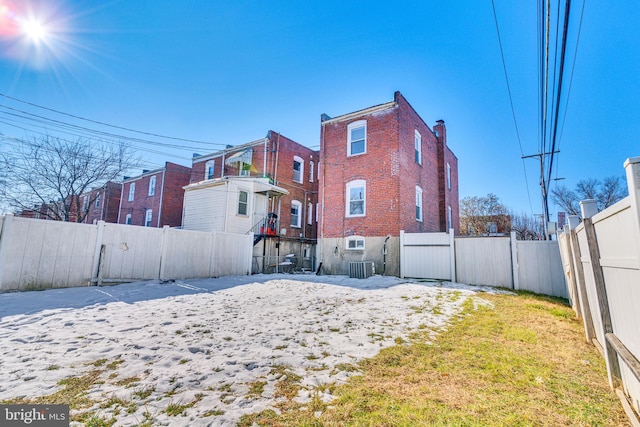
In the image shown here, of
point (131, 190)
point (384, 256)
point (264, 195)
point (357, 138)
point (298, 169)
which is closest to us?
point (384, 256)

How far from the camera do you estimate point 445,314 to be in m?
5.83

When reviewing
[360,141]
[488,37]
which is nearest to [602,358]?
[488,37]

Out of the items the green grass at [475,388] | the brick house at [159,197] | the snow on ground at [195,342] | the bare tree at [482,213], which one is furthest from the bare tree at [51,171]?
the bare tree at [482,213]

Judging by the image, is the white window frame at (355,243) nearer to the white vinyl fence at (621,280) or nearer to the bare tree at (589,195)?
the white vinyl fence at (621,280)

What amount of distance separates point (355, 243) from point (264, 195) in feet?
25.0

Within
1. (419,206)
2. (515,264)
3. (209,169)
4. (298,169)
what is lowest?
(515,264)

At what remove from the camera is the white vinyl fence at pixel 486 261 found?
916 centimetres

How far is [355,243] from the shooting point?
13.7 metres

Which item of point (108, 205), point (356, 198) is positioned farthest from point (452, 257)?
point (108, 205)

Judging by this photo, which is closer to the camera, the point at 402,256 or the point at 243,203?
the point at 402,256

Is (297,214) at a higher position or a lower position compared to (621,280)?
higher

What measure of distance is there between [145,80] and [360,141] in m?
10.1

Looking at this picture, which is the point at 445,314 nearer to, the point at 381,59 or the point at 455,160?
the point at 381,59

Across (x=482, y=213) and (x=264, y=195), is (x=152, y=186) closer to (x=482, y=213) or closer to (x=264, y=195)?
(x=264, y=195)
